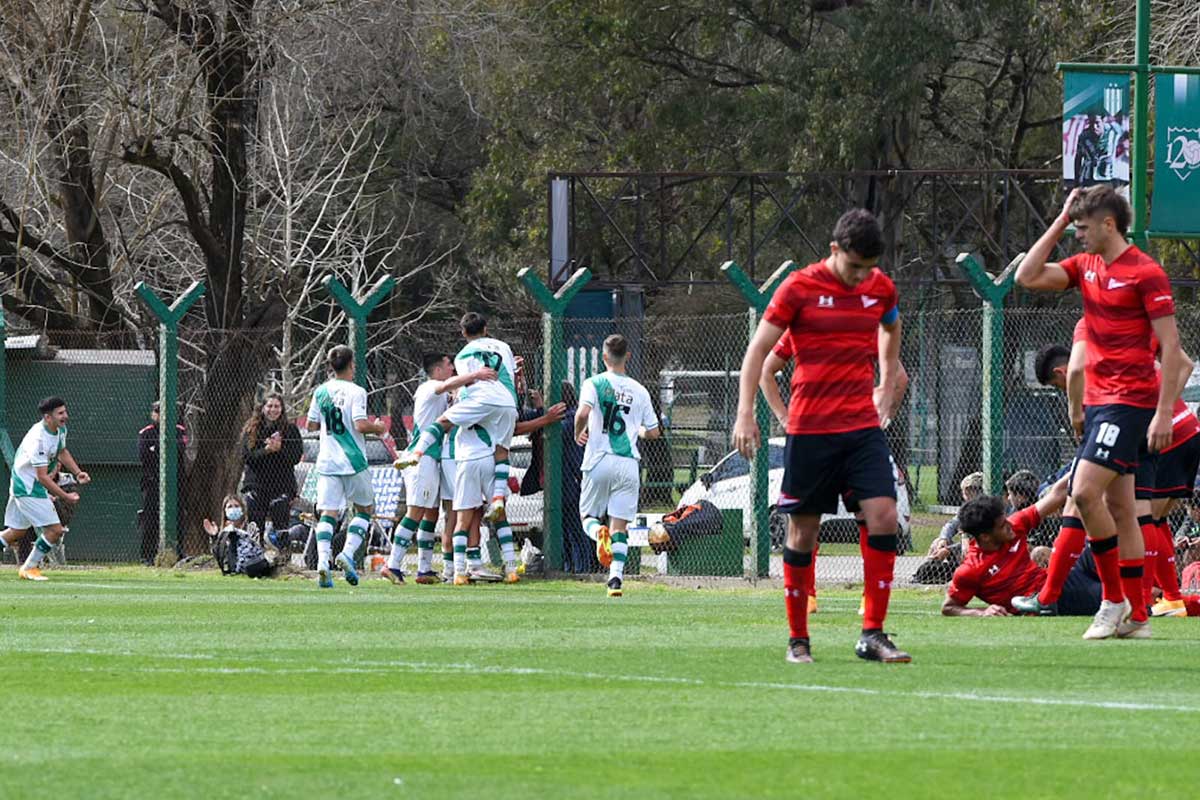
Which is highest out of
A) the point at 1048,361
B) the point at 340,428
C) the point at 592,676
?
the point at 1048,361

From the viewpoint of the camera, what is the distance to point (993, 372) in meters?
17.1

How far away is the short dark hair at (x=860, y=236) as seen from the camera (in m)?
9.16

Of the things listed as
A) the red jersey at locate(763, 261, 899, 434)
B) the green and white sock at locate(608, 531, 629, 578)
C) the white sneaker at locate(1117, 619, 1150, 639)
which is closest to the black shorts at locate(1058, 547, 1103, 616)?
the white sneaker at locate(1117, 619, 1150, 639)

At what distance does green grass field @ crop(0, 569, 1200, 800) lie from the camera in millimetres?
6016

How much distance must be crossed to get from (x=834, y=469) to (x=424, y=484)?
9419 millimetres

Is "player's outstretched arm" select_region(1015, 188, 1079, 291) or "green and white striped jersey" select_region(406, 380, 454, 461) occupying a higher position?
"player's outstretched arm" select_region(1015, 188, 1079, 291)

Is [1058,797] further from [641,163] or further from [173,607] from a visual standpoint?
[641,163]

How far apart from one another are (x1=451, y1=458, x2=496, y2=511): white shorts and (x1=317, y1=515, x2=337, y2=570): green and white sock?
105 cm

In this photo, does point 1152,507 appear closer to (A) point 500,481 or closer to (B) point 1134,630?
(B) point 1134,630

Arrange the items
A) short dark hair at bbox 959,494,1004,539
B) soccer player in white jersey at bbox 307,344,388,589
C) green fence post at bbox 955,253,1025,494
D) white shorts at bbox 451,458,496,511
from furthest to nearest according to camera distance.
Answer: white shorts at bbox 451,458,496,511 < soccer player in white jersey at bbox 307,344,388,589 < green fence post at bbox 955,253,1025,494 < short dark hair at bbox 959,494,1004,539

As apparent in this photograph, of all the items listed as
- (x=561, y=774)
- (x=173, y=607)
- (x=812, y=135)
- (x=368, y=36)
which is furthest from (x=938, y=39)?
(x=561, y=774)

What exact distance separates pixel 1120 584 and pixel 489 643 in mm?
3181

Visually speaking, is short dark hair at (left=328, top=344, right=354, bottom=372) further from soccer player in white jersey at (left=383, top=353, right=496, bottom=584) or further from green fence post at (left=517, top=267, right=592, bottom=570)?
green fence post at (left=517, top=267, right=592, bottom=570)

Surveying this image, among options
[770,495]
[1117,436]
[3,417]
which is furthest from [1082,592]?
[3,417]
